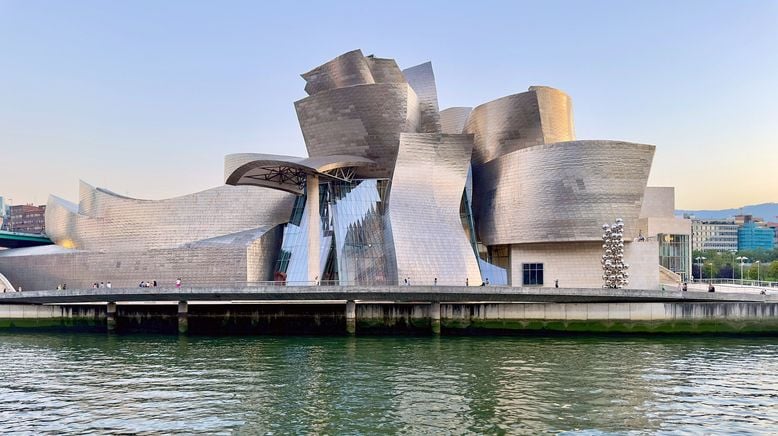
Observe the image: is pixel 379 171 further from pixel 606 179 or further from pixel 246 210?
pixel 606 179

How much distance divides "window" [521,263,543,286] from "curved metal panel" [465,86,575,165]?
30.7 ft

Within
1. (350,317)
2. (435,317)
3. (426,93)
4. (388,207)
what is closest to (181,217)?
(388,207)

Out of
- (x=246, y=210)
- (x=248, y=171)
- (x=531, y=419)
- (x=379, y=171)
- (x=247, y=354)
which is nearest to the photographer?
(x=531, y=419)

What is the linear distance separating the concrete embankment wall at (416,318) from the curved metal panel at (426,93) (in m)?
20.6

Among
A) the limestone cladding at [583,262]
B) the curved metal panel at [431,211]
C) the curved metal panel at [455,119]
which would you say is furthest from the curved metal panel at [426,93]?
the limestone cladding at [583,262]

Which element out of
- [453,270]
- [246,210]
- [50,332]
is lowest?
[50,332]

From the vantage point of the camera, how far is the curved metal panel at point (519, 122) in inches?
2080

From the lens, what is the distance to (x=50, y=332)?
123 ft

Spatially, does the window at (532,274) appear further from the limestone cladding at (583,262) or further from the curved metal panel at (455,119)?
the curved metal panel at (455,119)

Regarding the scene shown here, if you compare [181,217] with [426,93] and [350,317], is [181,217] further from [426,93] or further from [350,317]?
[350,317]

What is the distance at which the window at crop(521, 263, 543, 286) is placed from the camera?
51.2 meters

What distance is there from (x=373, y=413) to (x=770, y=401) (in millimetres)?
10391

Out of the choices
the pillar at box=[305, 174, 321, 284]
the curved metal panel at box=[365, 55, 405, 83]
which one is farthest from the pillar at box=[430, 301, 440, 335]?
the curved metal panel at box=[365, 55, 405, 83]

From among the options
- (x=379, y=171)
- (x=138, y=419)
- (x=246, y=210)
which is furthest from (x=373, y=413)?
(x=246, y=210)
